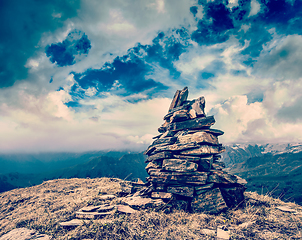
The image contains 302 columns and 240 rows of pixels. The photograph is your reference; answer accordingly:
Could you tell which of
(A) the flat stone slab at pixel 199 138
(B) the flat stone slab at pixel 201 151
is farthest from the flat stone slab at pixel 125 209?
(A) the flat stone slab at pixel 199 138

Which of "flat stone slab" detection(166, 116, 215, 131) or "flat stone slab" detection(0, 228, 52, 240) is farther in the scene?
"flat stone slab" detection(166, 116, 215, 131)

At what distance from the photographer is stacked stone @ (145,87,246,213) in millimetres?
13172

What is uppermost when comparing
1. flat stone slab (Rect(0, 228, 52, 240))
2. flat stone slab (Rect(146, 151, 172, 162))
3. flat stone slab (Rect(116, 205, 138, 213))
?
flat stone slab (Rect(146, 151, 172, 162))

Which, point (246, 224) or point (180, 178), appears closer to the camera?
point (246, 224)

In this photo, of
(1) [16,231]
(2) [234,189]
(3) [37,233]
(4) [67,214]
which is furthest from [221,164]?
(1) [16,231]

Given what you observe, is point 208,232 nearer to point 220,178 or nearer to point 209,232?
point 209,232

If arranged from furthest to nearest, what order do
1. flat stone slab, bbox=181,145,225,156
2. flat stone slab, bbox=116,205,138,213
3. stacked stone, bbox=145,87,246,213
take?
flat stone slab, bbox=181,145,225,156, stacked stone, bbox=145,87,246,213, flat stone slab, bbox=116,205,138,213

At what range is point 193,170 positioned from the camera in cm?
1351

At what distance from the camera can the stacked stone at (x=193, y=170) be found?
13.2 meters

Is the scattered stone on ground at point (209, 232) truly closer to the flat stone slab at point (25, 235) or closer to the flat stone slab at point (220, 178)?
the flat stone slab at point (220, 178)

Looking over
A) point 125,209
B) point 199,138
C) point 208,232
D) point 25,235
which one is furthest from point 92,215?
point 199,138

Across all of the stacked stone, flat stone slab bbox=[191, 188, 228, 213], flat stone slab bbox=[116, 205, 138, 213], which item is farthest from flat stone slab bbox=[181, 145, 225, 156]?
flat stone slab bbox=[116, 205, 138, 213]

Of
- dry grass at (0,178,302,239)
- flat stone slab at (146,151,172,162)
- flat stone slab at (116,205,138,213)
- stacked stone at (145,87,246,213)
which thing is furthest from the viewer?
flat stone slab at (146,151,172,162)

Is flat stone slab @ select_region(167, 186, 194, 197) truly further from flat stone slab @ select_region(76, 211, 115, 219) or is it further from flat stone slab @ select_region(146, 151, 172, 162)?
flat stone slab @ select_region(76, 211, 115, 219)
